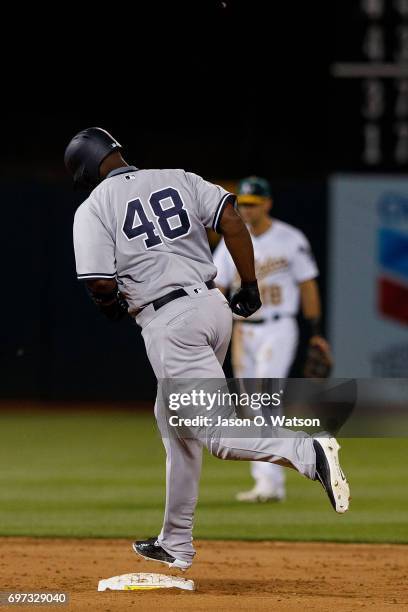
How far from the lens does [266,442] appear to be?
462cm

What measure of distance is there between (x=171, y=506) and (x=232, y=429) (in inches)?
20.7

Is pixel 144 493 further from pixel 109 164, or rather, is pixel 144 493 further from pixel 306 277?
pixel 109 164

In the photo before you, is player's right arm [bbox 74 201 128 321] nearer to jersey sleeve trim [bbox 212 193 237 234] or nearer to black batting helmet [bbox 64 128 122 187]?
black batting helmet [bbox 64 128 122 187]

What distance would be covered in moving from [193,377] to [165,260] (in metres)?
0.48

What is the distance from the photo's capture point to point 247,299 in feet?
16.4

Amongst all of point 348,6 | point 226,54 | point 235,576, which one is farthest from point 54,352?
point 235,576

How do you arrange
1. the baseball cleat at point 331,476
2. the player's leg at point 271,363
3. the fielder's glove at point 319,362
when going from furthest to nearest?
the player's leg at point 271,363
the fielder's glove at point 319,362
the baseball cleat at point 331,476

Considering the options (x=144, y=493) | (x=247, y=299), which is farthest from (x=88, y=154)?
(x=144, y=493)

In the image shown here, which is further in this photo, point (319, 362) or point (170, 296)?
point (319, 362)

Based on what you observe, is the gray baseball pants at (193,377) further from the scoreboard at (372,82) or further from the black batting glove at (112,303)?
the scoreboard at (372,82)

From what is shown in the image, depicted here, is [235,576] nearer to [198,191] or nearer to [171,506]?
[171,506]

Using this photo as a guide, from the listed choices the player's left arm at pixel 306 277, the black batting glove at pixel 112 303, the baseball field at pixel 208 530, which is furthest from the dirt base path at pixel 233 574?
the player's left arm at pixel 306 277

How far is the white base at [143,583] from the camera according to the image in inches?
192

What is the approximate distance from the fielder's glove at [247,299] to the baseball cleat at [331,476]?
2.31 feet
